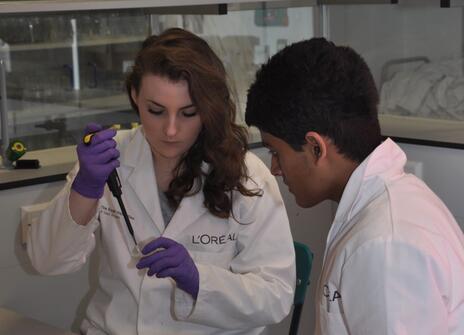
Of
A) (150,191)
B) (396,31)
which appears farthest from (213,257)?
(396,31)

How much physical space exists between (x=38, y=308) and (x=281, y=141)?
1009 millimetres

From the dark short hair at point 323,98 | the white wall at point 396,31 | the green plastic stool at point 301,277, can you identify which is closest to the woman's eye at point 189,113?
the dark short hair at point 323,98

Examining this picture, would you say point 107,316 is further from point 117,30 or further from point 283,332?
point 117,30

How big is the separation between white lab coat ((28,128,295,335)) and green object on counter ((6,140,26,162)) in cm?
36

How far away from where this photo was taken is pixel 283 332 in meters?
2.47

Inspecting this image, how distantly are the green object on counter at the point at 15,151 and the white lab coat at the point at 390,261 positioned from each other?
41.0 inches

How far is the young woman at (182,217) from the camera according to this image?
4.96ft

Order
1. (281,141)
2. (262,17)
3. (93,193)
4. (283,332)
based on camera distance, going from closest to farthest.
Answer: (281,141)
(93,193)
(283,332)
(262,17)

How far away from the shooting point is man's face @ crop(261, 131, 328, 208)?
117 centimetres

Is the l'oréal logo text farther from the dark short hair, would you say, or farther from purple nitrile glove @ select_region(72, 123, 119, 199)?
the dark short hair

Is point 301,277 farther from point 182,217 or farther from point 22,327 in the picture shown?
point 22,327

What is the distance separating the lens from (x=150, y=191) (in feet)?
5.38

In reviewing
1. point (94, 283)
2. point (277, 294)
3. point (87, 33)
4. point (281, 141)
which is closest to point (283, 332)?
point (94, 283)

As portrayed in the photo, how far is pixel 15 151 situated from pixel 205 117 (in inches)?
25.6
